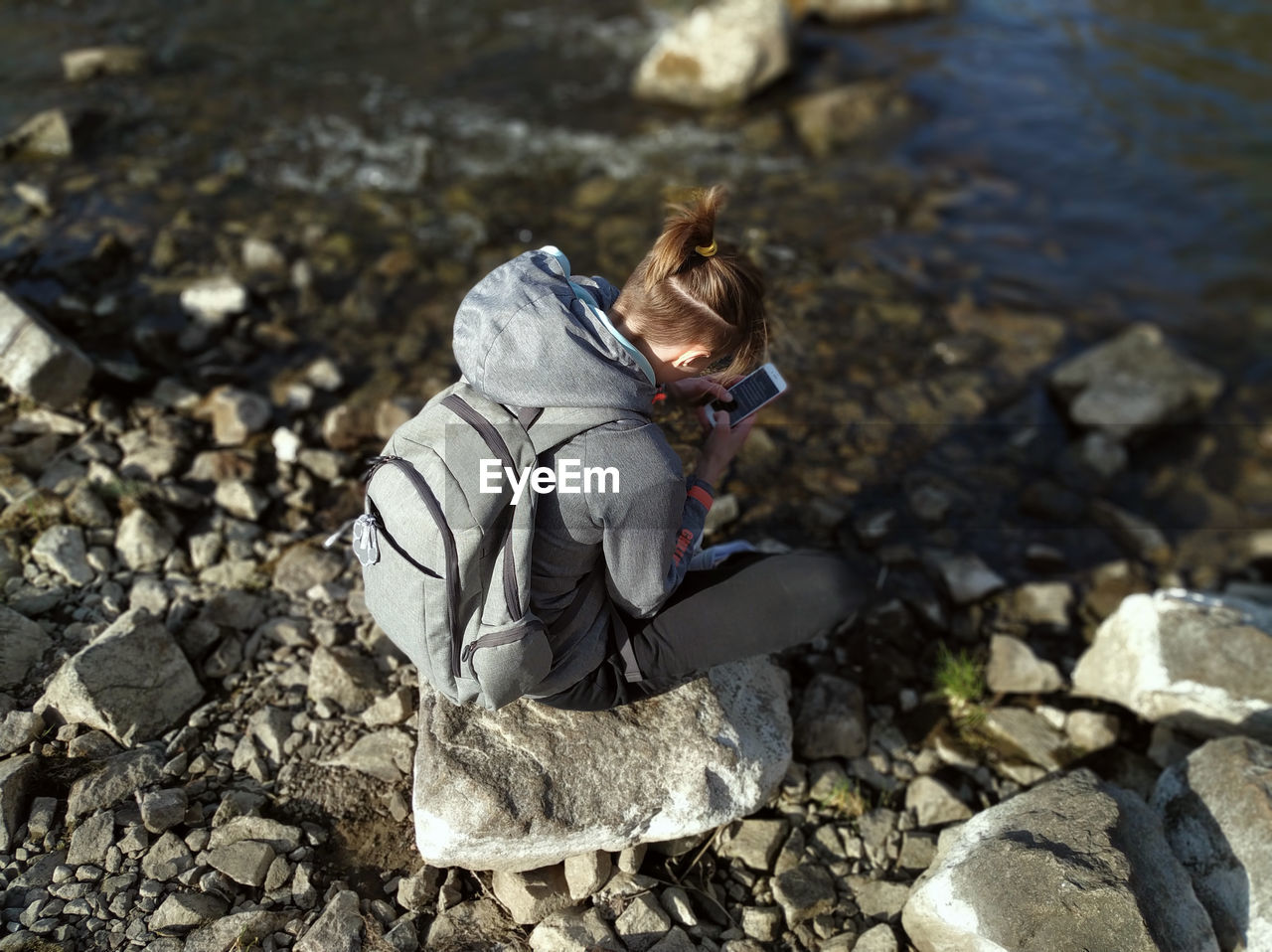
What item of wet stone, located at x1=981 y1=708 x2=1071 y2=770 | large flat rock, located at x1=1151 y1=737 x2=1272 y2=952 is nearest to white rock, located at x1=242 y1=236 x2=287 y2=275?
wet stone, located at x1=981 y1=708 x2=1071 y2=770

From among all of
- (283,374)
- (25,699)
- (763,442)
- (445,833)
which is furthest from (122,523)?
(763,442)

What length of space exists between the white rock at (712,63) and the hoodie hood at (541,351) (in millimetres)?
7026

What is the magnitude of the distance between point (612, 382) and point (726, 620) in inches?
43.6

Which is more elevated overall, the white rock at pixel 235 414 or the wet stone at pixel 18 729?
the wet stone at pixel 18 729

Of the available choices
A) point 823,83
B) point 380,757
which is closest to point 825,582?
point 380,757

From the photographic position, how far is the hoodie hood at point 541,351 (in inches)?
98.0

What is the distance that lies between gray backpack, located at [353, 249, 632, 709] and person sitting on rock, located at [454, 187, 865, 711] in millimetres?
74

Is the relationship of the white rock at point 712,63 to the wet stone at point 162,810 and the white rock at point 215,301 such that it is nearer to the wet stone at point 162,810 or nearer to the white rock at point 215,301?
the white rock at point 215,301

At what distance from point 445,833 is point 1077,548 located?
383cm

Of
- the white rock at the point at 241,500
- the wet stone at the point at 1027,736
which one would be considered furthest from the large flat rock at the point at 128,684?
the wet stone at the point at 1027,736

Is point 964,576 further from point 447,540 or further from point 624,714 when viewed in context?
point 447,540

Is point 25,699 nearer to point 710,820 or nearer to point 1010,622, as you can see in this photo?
point 710,820

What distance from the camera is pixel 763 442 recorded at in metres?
5.19

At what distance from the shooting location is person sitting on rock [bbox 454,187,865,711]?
2514 millimetres
